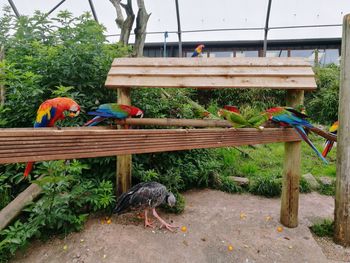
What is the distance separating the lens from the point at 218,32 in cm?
926

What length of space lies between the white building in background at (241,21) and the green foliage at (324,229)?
7485 mm

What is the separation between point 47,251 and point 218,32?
9000mm

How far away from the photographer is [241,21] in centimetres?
893

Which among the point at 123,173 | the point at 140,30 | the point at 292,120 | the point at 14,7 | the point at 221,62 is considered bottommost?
the point at 123,173

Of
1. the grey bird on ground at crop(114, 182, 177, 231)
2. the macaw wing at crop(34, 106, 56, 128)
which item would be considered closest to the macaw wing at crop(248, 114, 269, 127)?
the grey bird on ground at crop(114, 182, 177, 231)

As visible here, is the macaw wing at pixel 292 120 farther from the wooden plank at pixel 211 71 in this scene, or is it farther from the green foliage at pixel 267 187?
the green foliage at pixel 267 187

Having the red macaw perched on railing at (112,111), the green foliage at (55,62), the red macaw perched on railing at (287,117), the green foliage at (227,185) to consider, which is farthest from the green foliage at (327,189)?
the green foliage at (55,62)

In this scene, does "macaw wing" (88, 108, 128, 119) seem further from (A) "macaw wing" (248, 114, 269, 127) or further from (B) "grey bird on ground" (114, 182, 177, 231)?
(A) "macaw wing" (248, 114, 269, 127)

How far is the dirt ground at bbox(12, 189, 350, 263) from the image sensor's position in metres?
1.95

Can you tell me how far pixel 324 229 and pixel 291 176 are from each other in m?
0.62

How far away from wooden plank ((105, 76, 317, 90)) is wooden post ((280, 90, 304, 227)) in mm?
212

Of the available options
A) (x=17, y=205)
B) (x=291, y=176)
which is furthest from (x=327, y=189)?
(x=17, y=205)

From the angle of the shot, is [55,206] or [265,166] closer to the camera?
[55,206]

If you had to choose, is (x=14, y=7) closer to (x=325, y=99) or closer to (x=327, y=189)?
(x=327, y=189)
